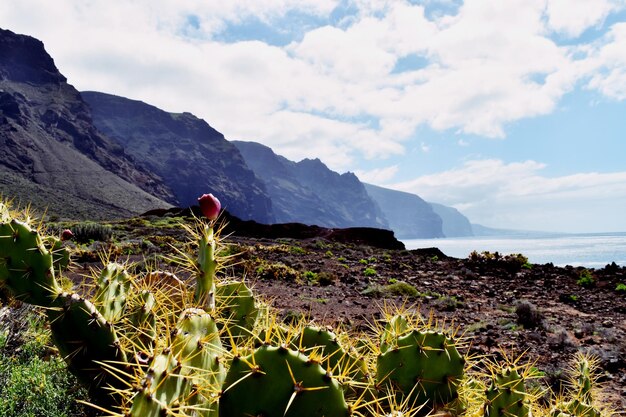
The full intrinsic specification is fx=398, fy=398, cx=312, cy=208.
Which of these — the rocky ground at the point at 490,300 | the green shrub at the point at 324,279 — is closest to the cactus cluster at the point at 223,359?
the rocky ground at the point at 490,300

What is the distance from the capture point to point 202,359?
6.13ft

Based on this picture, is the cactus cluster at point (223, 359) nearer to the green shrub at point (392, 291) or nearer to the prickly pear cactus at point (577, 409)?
the prickly pear cactus at point (577, 409)

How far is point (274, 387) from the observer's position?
1637mm

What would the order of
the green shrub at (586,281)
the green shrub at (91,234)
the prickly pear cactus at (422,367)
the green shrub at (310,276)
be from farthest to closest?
the green shrub at (91,234), the green shrub at (586,281), the green shrub at (310,276), the prickly pear cactus at (422,367)

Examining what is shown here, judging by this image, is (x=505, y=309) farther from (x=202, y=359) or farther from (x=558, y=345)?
(x=202, y=359)

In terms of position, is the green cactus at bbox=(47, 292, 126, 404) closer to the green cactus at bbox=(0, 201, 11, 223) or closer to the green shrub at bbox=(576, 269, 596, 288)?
the green cactus at bbox=(0, 201, 11, 223)

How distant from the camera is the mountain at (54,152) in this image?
69.4m

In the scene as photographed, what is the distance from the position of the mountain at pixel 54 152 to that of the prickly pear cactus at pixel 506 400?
2061 inches

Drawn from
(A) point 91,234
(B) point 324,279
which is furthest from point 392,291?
(A) point 91,234

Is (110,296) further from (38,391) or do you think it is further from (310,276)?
(310,276)

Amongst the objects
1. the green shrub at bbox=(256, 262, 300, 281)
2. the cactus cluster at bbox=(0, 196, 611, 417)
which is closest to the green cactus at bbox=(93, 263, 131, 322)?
the cactus cluster at bbox=(0, 196, 611, 417)

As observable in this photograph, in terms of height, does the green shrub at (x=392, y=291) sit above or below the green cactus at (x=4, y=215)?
below

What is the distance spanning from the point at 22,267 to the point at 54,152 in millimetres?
110630

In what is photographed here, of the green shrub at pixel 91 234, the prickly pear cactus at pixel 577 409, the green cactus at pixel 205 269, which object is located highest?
the green cactus at pixel 205 269
